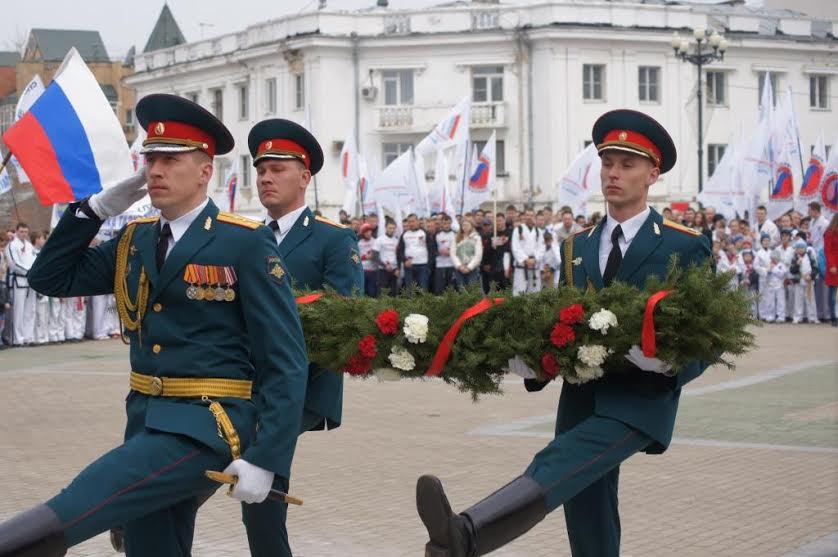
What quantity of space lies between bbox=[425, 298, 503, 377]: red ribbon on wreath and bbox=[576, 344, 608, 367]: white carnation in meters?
0.46

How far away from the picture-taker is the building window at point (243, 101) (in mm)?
61125

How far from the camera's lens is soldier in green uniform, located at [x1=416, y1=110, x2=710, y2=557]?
5.46 metres

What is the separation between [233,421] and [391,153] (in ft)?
174

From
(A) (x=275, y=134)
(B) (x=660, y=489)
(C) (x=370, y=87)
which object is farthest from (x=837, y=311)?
(C) (x=370, y=87)

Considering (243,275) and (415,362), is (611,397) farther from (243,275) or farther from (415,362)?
(243,275)

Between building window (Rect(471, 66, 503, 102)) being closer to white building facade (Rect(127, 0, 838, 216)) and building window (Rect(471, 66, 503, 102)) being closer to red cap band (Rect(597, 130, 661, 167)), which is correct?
→ white building facade (Rect(127, 0, 838, 216))

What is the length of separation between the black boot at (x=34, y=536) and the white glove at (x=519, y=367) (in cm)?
197

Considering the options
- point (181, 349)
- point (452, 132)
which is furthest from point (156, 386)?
point (452, 132)

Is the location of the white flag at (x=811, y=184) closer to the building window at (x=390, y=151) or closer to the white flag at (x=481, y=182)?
the white flag at (x=481, y=182)

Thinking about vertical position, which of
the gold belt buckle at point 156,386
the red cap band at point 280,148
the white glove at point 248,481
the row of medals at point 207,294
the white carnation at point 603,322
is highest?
the red cap band at point 280,148

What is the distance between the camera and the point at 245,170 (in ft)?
209

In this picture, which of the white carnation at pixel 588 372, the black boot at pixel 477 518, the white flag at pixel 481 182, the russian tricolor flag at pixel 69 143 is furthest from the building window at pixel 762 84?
the black boot at pixel 477 518

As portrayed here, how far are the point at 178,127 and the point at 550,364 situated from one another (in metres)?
1.68

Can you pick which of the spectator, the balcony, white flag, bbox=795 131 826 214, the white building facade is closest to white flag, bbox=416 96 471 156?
the spectator
